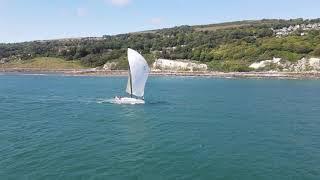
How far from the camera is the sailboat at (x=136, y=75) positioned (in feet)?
275

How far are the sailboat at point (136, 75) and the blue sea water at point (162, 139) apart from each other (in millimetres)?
2947

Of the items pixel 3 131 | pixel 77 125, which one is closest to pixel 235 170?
pixel 77 125

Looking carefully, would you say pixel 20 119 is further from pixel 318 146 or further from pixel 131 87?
pixel 318 146

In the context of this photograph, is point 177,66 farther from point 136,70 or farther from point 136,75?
point 136,70

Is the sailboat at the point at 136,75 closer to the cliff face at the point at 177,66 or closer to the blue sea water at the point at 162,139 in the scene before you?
the blue sea water at the point at 162,139

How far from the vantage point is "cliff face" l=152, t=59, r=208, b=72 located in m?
187

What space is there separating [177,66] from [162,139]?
13820 cm

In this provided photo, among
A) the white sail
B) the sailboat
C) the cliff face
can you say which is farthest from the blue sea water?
the cliff face

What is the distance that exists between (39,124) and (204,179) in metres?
33.9

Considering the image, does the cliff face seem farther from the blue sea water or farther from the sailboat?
the sailboat

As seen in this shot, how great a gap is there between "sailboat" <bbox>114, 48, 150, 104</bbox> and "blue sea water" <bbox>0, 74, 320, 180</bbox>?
2.95 meters

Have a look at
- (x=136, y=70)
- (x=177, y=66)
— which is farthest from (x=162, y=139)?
(x=177, y=66)

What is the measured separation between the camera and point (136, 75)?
278 ft

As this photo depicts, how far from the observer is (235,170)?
4288 cm
